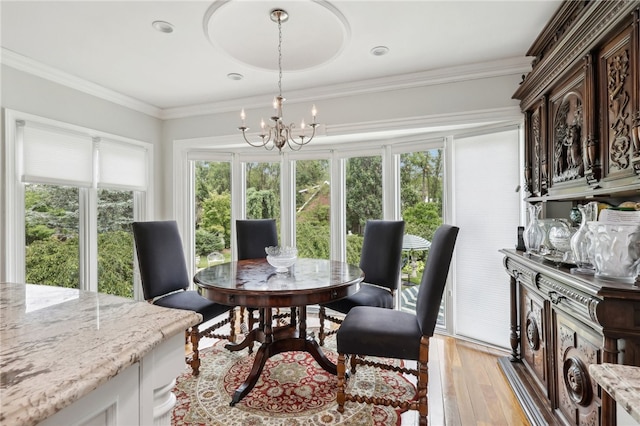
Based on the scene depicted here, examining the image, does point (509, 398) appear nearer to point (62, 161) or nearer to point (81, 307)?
point (81, 307)

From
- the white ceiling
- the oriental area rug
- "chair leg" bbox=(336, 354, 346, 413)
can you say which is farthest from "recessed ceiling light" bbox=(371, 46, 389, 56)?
the oriental area rug

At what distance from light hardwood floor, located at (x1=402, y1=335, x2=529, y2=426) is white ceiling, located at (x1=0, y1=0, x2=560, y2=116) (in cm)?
258

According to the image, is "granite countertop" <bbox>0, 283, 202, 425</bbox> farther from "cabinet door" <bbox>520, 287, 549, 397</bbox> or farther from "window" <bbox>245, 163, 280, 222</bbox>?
"window" <bbox>245, 163, 280, 222</bbox>

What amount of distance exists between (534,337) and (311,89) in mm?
2897

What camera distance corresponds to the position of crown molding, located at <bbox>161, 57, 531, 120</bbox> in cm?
274

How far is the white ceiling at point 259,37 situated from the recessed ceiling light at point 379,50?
0.15ft

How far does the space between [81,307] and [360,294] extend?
2.11 m

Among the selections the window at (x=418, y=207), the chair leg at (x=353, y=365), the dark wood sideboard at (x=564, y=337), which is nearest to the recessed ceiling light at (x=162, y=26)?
the window at (x=418, y=207)

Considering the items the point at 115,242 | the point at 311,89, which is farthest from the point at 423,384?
the point at 115,242

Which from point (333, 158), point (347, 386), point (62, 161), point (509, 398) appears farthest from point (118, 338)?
point (333, 158)

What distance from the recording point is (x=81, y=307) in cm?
97

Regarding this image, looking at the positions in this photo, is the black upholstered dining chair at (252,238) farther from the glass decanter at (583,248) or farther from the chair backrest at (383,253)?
the glass decanter at (583,248)

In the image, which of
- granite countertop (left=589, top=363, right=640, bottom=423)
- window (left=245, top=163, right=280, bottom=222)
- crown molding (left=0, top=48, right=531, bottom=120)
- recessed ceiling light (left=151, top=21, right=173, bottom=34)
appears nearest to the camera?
granite countertop (left=589, top=363, right=640, bottom=423)

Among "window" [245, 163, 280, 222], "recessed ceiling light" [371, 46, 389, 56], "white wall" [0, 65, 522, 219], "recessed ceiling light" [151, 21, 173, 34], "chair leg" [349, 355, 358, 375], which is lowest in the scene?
"chair leg" [349, 355, 358, 375]
